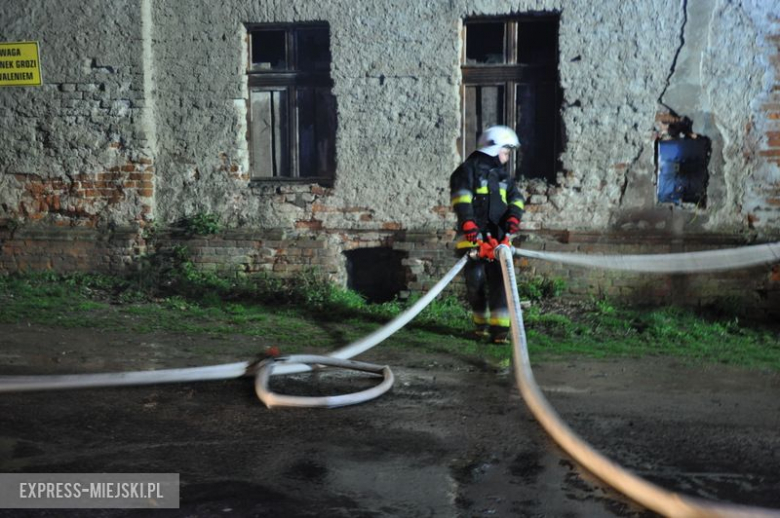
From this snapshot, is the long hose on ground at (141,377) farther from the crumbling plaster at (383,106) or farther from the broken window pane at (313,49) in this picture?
the broken window pane at (313,49)

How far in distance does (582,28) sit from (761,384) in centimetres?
386

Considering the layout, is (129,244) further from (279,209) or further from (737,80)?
(737,80)

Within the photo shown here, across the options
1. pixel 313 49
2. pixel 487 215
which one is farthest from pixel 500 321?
pixel 313 49

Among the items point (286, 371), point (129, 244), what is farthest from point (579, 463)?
point (129, 244)

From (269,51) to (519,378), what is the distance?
16.6 ft

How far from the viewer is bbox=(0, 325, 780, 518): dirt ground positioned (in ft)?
9.36

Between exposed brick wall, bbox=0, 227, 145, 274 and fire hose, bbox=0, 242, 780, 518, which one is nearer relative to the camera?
fire hose, bbox=0, 242, 780, 518

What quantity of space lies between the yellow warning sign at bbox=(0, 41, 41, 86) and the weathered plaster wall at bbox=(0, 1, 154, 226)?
69 millimetres

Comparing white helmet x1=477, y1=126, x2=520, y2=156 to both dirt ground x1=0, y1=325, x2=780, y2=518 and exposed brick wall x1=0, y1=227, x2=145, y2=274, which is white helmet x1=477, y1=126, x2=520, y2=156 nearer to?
dirt ground x1=0, y1=325, x2=780, y2=518

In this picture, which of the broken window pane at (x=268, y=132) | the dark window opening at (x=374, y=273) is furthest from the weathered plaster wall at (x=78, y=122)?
the dark window opening at (x=374, y=273)

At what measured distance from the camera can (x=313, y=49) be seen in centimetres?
755

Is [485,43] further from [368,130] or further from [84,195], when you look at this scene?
[84,195]

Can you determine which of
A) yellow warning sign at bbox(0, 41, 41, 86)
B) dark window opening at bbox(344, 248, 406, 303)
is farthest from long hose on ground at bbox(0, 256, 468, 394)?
yellow warning sign at bbox(0, 41, 41, 86)

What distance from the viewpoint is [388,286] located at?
7656 mm
